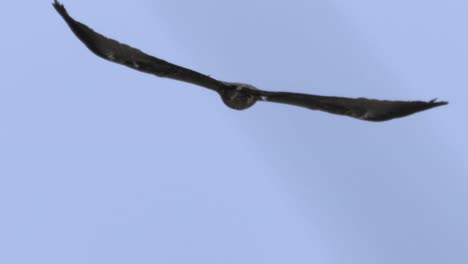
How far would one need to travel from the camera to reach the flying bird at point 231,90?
1406 cm

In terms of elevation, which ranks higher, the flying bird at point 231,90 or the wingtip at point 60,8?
the wingtip at point 60,8

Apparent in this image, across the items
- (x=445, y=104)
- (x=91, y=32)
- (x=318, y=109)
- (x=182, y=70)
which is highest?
(x=91, y=32)

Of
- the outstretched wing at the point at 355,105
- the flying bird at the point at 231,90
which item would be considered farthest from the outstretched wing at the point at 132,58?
the outstretched wing at the point at 355,105

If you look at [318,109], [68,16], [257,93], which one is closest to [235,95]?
[257,93]

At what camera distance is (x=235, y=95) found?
14125 mm

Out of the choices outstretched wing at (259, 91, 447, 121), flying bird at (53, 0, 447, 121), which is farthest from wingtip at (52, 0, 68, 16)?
outstretched wing at (259, 91, 447, 121)

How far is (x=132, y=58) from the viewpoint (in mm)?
14398

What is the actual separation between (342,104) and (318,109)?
59 cm

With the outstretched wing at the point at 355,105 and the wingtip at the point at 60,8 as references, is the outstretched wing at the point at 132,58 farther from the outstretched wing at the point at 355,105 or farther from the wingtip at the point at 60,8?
the outstretched wing at the point at 355,105

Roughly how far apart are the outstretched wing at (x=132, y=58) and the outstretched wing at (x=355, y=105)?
1.47 meters

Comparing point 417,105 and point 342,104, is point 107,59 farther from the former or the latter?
point 417,105

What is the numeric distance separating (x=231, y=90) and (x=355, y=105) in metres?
2.94

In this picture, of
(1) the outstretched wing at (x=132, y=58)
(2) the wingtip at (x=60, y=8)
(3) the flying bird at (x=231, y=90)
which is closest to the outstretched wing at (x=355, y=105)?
(3) the flying bird at (x=231, y=90)

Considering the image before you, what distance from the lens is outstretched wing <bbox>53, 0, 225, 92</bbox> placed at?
14086mm
